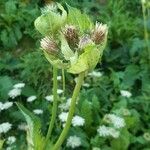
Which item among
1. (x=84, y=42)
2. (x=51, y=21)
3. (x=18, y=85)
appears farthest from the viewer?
(x=18, y=85)

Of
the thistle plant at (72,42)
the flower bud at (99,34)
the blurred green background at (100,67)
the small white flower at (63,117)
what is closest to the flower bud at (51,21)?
the thistle plant at (72,42)

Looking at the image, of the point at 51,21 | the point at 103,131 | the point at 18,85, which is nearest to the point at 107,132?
the point at 103,131

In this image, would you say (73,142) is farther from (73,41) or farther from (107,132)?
(73,41)

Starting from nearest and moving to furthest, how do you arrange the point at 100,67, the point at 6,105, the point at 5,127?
the point at 5,127, the point at 6,105, the point at 100,67

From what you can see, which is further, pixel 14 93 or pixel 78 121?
pixel 14 93

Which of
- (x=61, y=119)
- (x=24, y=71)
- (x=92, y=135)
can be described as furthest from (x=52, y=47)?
(x=24, y=71)

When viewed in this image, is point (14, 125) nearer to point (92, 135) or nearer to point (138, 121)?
point (92, 135)

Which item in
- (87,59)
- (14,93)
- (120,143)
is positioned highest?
(87,59)

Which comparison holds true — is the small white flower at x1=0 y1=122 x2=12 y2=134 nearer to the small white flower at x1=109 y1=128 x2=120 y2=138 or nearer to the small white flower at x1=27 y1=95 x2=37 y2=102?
the small white flower at x1=27 y1=95 x2=37 y2=102

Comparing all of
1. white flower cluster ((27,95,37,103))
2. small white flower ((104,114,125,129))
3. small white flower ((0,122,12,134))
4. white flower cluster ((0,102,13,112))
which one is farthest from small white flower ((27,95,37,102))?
small white flower ((104,114,125,129))
